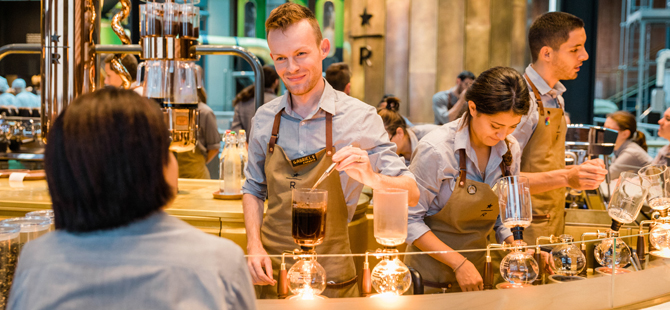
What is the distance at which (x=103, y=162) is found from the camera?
801 mm

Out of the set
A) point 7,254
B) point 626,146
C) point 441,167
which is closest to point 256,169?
point 441,167

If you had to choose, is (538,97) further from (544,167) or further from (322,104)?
(322,104)

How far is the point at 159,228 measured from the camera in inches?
32.7

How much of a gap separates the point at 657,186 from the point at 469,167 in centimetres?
60

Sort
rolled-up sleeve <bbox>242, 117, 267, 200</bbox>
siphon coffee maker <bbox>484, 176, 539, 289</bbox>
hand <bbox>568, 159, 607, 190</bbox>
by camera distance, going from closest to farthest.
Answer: siphon coffee maker <bbox>484, 176, 539, 289</bbox>
rolled-up sleeve <bbox>242, 117, 267, 200</bbox>
hand <bbox>568, 159, 607, 190</bbox>

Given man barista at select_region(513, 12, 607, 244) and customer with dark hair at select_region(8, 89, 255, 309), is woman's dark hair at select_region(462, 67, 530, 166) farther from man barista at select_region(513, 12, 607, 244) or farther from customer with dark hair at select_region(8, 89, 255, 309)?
customer with dark hair at select_region(8, 89, 255, 309)

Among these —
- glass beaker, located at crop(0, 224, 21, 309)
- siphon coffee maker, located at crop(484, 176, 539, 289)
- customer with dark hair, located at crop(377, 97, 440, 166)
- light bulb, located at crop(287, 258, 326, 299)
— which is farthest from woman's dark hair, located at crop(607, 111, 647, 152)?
glass beaker, located at crop(0, 224, 21, 309)

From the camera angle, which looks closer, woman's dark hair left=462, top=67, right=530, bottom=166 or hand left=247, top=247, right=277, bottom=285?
hand left=247, top=247, right=277, bottom=285

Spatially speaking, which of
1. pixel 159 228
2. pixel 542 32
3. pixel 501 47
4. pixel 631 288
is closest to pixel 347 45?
pixel 501 47

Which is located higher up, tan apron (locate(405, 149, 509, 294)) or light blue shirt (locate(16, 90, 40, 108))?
light blue shirt (locate(16, 90, 40, 108))

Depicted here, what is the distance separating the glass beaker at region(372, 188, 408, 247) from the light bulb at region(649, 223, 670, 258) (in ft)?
2.83

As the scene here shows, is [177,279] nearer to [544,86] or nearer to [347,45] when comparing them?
[544,86]

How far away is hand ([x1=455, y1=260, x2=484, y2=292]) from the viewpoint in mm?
1506

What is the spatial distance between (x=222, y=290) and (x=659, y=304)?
1.26 metres
